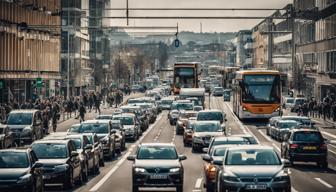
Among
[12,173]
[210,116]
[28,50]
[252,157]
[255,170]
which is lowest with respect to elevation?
[210,116]

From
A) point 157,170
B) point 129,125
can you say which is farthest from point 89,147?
point 129,125

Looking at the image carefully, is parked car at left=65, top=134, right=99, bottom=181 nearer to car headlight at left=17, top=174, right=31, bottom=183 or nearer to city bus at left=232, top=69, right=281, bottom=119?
car headlight at left=17, top=174, right=31, bottom=183

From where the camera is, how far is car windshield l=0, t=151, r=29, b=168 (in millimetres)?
26625

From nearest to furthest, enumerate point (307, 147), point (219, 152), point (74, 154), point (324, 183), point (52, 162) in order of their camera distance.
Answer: point (52, 162) < point (219, 152) < point (74, 154) < point (324, 183) < point (307, 147)

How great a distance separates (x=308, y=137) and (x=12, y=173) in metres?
17.7

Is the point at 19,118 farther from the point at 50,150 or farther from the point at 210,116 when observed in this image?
the point at 50,150

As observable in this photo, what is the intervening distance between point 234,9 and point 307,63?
246 ft

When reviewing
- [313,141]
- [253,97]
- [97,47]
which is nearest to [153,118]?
[253,97]

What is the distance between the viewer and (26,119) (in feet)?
183

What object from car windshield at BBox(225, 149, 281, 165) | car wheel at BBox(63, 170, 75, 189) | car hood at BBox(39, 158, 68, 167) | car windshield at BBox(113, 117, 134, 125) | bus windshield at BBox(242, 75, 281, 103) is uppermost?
bus windshield at BBox(242, 75, 281, 103)

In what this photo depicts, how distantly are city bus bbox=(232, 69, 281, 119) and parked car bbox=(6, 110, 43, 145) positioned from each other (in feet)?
60.9

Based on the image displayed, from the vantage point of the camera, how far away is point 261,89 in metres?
70.5

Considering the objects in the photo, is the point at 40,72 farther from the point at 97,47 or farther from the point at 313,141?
the point at 97,47

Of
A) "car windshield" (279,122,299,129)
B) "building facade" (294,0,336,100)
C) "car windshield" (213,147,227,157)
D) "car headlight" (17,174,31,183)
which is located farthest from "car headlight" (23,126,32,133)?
"building facade" (294,0,336,100)
